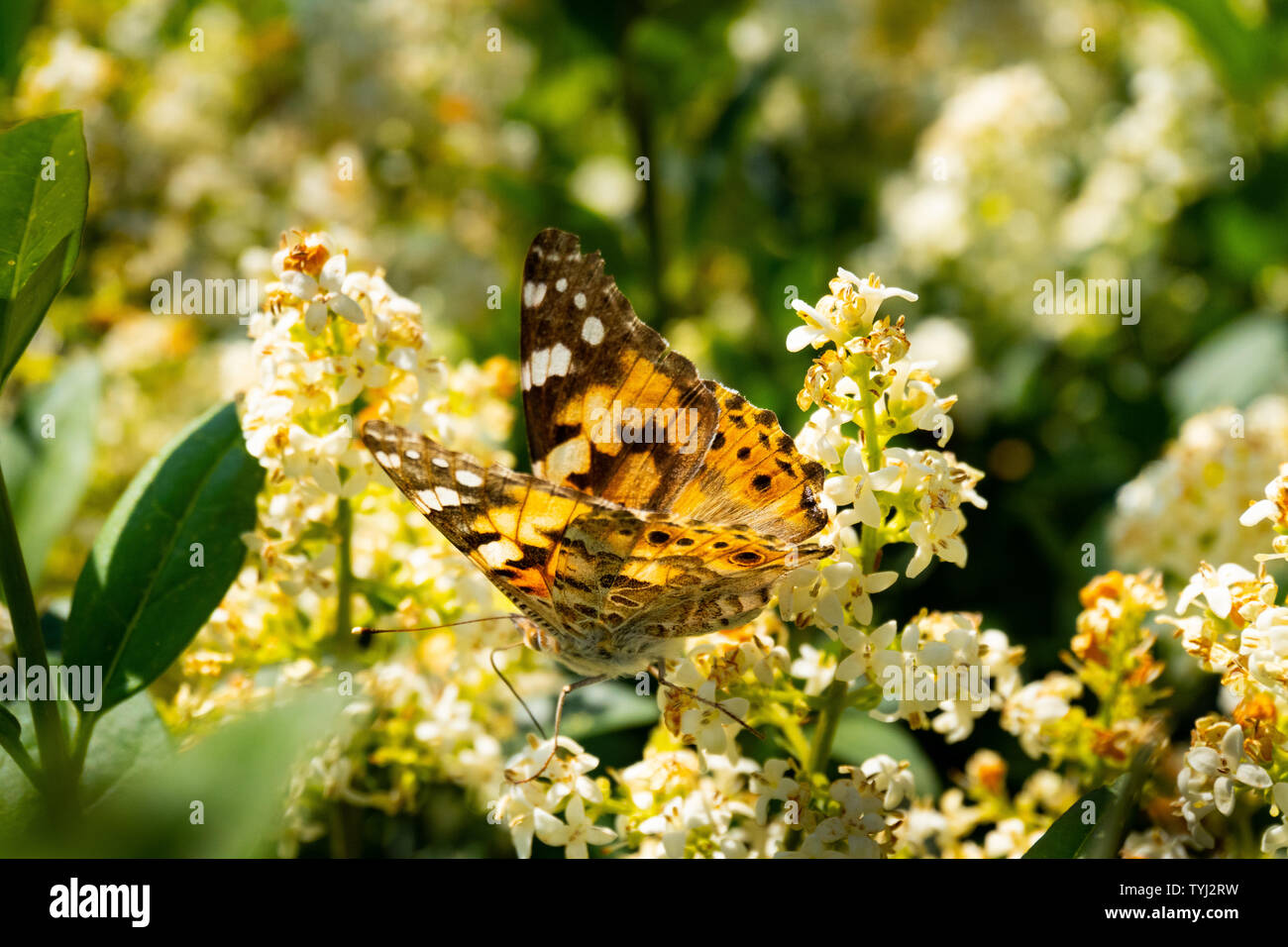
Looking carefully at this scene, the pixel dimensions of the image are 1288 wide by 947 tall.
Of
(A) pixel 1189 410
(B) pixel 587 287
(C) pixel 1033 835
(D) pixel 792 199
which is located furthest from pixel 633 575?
(D) pixel 792 199

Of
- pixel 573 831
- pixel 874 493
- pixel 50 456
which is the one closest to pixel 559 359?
pixel 874 493

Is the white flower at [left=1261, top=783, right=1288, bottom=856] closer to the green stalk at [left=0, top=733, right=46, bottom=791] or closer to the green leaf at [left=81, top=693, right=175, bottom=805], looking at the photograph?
the green leaf at [left=81, top=693, right=175, bottom=805]

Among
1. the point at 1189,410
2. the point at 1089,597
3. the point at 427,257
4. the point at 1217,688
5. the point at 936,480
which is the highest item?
the point at 427,257

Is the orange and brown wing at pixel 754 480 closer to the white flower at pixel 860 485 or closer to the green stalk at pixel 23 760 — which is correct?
the white flower at pixel 860 485

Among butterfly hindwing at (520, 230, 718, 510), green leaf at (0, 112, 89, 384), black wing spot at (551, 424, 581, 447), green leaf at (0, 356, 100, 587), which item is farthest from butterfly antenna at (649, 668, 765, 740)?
green leaf at (0, 356, 100, 587)

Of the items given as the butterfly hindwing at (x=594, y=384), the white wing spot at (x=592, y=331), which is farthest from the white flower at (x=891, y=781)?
the white wing spot at (x=592, y=331)

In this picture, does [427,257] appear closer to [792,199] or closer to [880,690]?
[792,199]
